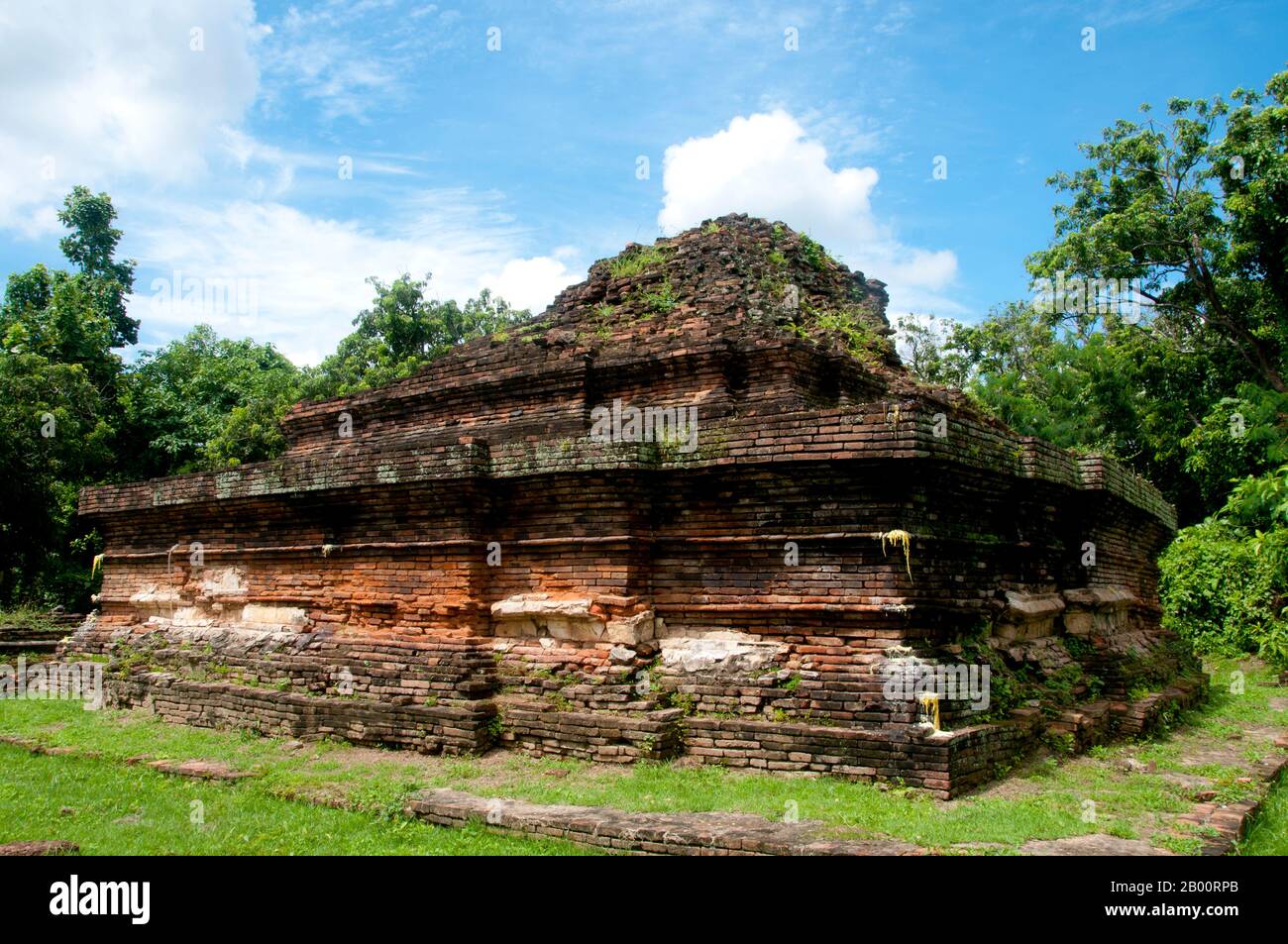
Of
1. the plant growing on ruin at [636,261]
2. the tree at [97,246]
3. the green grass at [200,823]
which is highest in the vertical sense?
the tree at [97,246]

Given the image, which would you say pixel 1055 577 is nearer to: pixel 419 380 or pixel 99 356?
pixel 419 380

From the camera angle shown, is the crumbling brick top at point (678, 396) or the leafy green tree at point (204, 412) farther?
the leafy green tree at point (204, 412)

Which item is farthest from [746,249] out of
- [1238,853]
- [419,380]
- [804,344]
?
[1238,853]

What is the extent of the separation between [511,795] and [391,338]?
22.6 meters

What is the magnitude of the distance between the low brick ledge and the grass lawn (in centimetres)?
13

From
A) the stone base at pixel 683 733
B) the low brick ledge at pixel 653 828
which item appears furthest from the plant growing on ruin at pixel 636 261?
the low brick ledge at pixel 653 828

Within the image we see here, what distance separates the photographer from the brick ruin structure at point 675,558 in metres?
7.21

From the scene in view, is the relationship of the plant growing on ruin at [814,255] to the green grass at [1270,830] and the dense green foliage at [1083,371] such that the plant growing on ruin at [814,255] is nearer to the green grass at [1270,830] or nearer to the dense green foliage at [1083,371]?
the dense green foliage at [1083,371]

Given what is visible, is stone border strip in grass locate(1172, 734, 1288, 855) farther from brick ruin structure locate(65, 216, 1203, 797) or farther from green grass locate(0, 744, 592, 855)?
green grass locate(0, 744, 592, 855)

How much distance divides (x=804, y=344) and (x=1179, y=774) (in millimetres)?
4711

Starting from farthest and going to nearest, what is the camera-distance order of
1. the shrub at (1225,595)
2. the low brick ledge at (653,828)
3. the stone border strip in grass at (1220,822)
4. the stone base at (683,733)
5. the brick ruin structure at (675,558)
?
the shrub at (1225,595) < the brick ruin structure at (675,558) < the stone base at (683,733) < the stone border strip in grass at (1220,822) < the low brick ledge at (653,828)

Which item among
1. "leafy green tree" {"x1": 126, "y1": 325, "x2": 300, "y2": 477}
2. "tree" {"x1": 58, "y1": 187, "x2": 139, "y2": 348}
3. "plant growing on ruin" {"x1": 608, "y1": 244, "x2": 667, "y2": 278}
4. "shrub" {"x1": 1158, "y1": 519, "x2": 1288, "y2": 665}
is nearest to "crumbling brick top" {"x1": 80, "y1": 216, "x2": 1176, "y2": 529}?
"plant growing on ruin" {"x1": 608, "y1": 244, "x2": 667, "y2": 278}

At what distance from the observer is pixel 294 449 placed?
41.0ft

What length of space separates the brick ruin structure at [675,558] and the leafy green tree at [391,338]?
14283 millimetres
